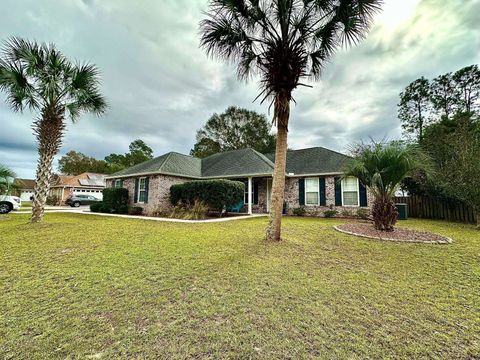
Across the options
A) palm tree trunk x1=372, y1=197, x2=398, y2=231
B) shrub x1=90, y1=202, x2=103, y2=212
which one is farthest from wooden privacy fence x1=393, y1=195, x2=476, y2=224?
shrub x1=90, y1=202, x2=103, y2=212

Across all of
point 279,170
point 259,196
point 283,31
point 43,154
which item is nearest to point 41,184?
point 43,154

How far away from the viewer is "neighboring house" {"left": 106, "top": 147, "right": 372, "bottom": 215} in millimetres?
13078

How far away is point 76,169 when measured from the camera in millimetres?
43062

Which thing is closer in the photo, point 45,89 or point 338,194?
point 45,89

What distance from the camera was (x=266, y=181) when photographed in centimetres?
1540

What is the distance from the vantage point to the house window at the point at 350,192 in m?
12.7

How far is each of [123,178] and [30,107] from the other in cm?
843

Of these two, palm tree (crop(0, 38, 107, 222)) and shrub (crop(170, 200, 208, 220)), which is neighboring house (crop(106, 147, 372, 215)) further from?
palm tree (crop(0, 38, 107, 222))

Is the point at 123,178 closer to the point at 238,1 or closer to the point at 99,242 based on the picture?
the point at 99,242

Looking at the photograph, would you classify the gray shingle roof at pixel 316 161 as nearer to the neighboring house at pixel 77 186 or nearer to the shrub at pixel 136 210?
the shrub at pixel 136 210

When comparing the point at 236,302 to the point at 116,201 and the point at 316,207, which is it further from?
the point at 116,201

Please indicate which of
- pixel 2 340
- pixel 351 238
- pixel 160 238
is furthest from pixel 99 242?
pixel 351 238

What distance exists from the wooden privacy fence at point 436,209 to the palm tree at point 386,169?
275 inches

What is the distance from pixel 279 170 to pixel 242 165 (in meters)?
9.92
